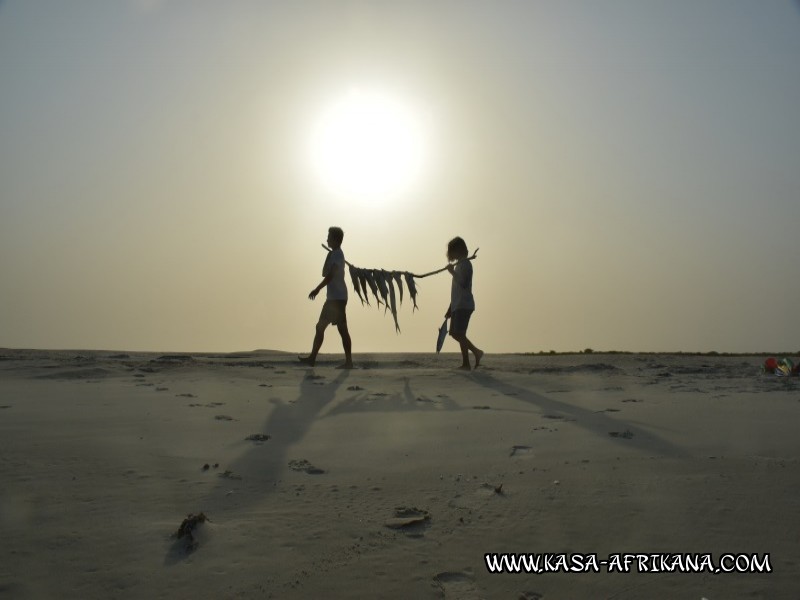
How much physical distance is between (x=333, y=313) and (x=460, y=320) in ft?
5.93

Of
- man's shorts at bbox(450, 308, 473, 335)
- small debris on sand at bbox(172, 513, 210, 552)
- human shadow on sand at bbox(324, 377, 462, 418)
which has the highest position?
man's shorts at bbox(450, 308, 473, 335)

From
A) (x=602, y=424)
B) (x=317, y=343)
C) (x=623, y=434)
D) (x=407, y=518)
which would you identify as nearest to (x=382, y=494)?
(x=407, y=518)

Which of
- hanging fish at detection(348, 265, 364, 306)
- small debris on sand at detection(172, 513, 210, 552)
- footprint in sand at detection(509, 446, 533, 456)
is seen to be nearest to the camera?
small debris on sand at detection(172, 513, 210, 552)

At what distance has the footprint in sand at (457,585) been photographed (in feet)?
7.04

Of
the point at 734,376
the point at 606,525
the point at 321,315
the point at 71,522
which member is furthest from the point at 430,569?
the point at 321,315

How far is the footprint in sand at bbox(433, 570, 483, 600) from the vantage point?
84.5 inches

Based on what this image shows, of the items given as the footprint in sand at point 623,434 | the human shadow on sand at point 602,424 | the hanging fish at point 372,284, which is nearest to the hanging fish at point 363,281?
the hanging fish at point 372,284

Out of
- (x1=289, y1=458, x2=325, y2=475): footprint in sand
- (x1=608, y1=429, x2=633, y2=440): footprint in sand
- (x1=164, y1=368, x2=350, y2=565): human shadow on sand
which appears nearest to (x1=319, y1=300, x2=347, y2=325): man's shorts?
(x1=164, y1=368, x2=350, y2=565): human shadow on sand

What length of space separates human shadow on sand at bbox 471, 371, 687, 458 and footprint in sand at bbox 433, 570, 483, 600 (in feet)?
5.56

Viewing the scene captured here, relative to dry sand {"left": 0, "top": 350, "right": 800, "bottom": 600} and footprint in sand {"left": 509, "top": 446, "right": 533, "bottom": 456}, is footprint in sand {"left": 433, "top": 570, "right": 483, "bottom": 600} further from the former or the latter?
footprint in sand {"left": 509, "top": 446, "right": 533, "bottom": 456}

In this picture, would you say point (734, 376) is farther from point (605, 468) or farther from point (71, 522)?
point (71, 522)

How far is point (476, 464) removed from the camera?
341cm

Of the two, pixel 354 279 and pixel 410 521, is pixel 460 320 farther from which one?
pixel 410 521

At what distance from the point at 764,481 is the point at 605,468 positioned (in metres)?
0.68
